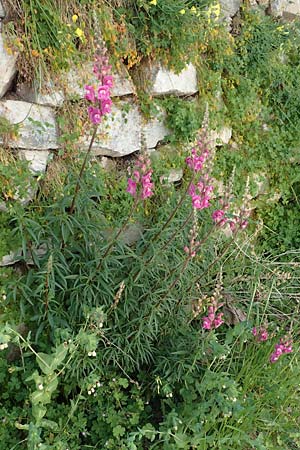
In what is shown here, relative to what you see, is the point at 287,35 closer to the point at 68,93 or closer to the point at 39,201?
the point at 68,93

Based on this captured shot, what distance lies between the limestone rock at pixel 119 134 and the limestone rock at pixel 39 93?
0.39 meters

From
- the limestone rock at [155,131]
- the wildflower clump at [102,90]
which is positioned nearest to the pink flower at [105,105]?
the wildflower clump at [102,90]

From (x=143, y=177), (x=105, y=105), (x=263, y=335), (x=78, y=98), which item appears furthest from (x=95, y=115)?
(x=263, y=335)

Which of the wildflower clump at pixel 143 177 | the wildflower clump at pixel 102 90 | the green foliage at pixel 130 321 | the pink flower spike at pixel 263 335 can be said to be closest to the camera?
the wildflower clump at pixel 102 90

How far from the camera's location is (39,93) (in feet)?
12.3

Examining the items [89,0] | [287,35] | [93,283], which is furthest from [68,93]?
[287,35]

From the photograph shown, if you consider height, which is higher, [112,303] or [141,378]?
[112,303]

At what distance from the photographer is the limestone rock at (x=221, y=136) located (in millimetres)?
4977

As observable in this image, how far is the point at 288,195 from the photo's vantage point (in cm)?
577

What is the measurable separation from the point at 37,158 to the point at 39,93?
438 millimetres

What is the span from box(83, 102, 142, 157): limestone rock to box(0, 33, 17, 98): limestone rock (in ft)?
2.22

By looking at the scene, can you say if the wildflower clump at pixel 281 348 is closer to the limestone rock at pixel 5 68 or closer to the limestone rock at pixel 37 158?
the limestone rock at pixel 37 158

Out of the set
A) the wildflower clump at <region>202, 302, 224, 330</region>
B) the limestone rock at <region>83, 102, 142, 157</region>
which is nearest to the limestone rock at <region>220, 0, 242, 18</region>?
the limestone rock at <region>83, 102, 142, 157</region>

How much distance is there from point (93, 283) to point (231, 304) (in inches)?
57.8
